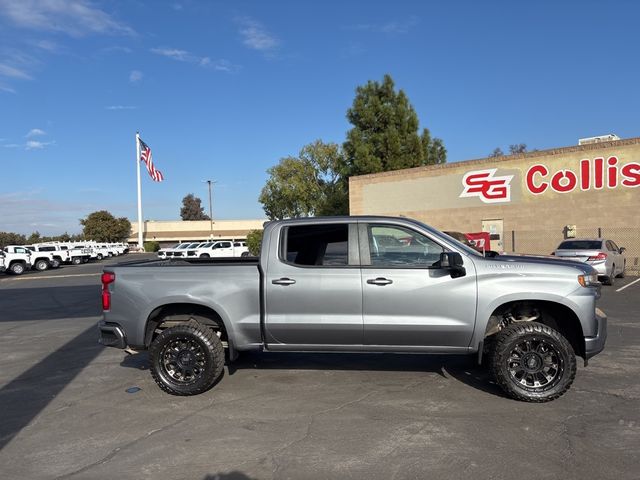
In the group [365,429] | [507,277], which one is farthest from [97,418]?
[507,277]

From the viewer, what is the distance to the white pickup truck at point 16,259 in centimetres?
3375

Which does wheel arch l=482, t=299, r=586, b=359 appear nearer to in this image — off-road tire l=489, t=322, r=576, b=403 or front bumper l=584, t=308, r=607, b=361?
front bumper l=584, t=308, r=607, b=361

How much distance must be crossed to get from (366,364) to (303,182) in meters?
43.5

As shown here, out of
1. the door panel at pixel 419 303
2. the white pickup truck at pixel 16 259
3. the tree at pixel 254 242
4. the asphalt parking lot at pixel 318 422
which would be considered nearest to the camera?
the asphalt parking lot at pixel 318 422

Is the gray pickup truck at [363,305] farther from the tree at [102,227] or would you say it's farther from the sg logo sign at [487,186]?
the tree at [102,227]

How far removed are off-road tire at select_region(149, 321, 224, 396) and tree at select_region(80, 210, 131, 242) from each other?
77752 mm

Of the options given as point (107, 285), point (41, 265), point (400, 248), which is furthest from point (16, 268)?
point (400, 248)

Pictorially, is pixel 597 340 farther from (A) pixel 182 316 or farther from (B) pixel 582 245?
(B) pixel 582 245

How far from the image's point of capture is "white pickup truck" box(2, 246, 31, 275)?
33.8 m

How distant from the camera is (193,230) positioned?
9431 centimetres

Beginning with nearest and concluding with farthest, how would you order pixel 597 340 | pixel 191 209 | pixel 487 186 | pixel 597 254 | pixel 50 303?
1. pixel 597 340
2. pixel 50 303
3. pixel 597 254
4. pixel 487 186
5. pixel 191 209

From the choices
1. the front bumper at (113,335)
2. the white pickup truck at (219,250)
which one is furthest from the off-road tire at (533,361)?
the white pickup truck at (219,250)

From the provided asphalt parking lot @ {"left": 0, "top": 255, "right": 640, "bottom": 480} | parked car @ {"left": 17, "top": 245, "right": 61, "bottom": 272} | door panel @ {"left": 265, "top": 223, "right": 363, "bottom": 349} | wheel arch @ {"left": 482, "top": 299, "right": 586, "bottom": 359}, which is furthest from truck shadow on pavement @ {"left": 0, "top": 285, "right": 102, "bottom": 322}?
parked car @ {"left": 17, "top": 245, "right": 61, "bottom": 272}

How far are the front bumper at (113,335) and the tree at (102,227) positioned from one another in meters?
77.4
